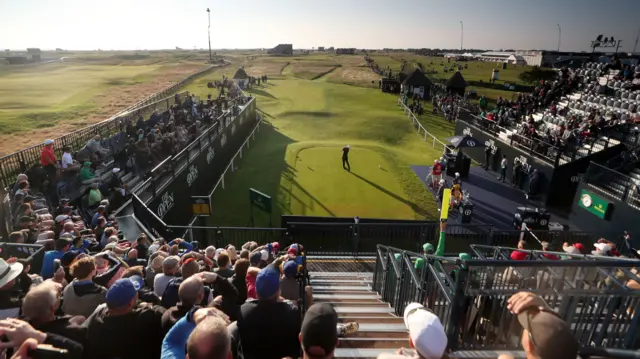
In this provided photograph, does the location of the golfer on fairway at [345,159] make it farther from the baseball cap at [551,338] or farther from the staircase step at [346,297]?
the baseball cap at [551,338]

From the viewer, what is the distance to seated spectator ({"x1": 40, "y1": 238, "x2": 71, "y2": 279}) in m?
5.68

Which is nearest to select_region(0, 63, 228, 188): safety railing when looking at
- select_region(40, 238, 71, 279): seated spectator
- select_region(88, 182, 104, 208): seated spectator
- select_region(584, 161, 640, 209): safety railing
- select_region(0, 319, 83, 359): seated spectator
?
select_region(88, 182, 104, 208): seated spectator

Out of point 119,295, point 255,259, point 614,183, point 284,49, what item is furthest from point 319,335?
point 284,49

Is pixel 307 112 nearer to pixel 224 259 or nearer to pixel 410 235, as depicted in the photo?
pixel 410 235

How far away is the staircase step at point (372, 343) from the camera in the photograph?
446 centimetres

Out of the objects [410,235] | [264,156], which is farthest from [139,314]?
[264,156]

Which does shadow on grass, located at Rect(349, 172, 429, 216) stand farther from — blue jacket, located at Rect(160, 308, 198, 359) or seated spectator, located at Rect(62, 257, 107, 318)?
blue jacket, located at Rect(160, 308, 198, 359)

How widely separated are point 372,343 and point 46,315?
3485mm

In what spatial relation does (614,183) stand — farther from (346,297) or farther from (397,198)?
(346,297)

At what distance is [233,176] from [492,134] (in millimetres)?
15857

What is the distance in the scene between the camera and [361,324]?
17.7 feet

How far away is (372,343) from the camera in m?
4.52

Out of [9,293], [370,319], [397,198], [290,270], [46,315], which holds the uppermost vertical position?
[46,315]

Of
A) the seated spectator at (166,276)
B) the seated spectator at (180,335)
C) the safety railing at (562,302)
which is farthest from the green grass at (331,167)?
the seated spectator at (180,335)
